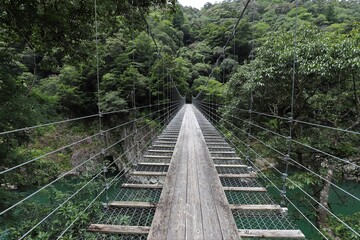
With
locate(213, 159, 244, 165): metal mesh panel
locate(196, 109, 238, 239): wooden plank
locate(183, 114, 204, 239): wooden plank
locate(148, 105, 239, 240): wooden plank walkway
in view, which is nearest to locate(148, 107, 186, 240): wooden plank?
locate(148, 105, 239, 240): wooden plank walkway

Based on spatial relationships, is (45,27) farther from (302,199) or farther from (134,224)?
(302,199)

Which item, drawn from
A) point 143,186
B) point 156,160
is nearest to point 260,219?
point 143,186

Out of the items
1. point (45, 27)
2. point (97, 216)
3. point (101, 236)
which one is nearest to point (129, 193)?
point (97, 216)

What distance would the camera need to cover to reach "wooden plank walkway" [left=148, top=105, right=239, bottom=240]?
3.47 ft

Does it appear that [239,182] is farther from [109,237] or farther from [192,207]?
[109,237]

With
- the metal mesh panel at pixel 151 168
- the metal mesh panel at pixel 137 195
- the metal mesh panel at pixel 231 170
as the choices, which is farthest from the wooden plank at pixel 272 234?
the metal mesh panel at pixel 151 168

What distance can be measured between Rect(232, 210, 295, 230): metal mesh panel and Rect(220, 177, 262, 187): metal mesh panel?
358 millimetres

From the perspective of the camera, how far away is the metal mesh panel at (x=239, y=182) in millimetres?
1660

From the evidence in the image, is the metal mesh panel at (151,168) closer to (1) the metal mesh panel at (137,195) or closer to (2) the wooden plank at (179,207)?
(2) the wooden plank at (179,207)

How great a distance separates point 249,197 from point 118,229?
905 millimetres

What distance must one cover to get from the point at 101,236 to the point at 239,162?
4.92 feet

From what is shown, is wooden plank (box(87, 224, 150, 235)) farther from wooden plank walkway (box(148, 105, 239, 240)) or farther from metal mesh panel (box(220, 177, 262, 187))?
metal mesh panel (box(220, 177, 262, 187))

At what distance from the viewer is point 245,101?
16.7 feet

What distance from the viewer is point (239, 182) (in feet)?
5.66
